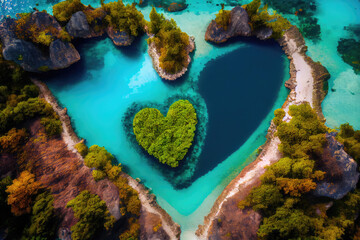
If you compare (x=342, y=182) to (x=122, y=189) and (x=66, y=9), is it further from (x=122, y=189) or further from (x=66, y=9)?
(x=66, y=9)

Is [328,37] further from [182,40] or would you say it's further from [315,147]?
[182,40]

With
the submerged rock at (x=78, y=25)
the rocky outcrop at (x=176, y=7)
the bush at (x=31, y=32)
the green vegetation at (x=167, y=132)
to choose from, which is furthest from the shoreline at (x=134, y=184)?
the rocky outcrop at (x=176, y=7)

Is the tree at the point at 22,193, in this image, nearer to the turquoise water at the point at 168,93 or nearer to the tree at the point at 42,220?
the tree at the point at 42,220

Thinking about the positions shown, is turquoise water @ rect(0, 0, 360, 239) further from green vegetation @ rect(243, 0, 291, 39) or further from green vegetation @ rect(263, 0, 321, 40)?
green vegetation @ rect(243, 0, 291, 39)

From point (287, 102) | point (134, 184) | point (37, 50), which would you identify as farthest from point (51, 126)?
point (287, 102)

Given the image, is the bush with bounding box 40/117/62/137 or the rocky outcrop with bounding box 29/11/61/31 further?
the rocky outcrop with bounding box 29/11/61/31

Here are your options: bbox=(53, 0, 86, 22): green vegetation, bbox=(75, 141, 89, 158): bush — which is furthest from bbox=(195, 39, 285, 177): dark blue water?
bbox=(53, 0, 86, 22): green vegetation

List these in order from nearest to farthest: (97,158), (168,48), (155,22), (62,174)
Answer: (62,174), (97,158), (168,48), (155,22)

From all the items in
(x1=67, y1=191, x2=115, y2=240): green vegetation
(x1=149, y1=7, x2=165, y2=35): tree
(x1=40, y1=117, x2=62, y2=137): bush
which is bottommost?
(x1=67, y1=191, x2=115, y2=240): green vegetation
